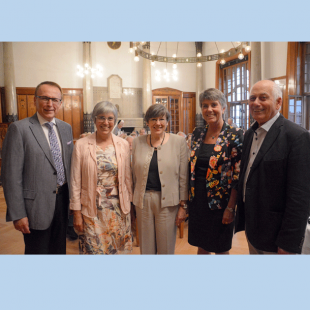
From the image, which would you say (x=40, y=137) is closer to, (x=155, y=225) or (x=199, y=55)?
(x=155, y=225)

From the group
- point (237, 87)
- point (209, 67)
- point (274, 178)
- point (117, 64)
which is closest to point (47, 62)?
point (117, 64)

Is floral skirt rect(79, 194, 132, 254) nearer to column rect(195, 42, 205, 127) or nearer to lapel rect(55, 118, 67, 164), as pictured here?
lapel rect(55, 118, 67, 164)

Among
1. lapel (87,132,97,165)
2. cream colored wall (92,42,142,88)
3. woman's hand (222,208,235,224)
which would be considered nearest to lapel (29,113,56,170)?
lapel (87,132,97,165)

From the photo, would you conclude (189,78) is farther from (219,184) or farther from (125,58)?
(219,184)

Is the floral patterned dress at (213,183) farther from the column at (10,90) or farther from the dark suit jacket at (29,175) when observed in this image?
the column at (10,90)

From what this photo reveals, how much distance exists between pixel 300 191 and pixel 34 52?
12.7m

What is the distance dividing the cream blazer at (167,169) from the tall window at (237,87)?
9.11 metres

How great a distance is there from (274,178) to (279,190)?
0.28 ft

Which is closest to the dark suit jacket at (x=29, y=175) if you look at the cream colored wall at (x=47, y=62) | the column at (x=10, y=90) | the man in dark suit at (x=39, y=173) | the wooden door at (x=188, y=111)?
the man in dark suit at (x=39, y=173)

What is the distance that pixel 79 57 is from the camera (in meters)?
11.9

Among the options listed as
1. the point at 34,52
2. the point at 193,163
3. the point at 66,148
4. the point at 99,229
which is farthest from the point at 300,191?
the point at 34,52

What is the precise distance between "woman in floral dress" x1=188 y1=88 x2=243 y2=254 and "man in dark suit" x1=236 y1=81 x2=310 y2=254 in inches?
7.2

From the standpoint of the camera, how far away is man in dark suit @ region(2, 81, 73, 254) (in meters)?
1.78

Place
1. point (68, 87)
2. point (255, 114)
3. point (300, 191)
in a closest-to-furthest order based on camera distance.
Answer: point (300, 191)
point (255, 114)
point (68, 87)
